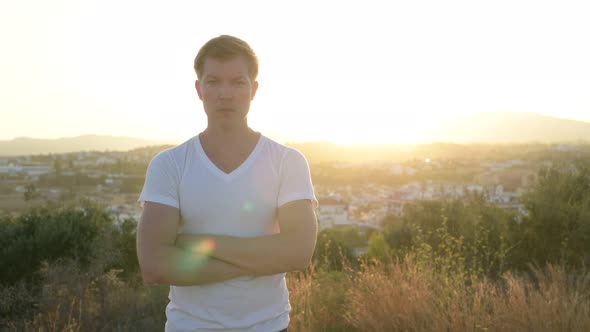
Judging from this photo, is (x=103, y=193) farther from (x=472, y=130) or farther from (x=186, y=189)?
(x=472, y=130)

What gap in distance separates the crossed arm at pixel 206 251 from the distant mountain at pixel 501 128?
123 metres

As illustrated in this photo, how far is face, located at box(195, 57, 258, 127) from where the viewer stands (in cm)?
190

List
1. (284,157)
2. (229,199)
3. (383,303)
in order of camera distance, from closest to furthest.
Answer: (229,199), (284,157), (383,303)

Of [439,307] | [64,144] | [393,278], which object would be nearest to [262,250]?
[439,307]

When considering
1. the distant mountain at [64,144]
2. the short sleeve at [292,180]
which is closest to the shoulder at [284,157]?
the short sleeve at [292,180]

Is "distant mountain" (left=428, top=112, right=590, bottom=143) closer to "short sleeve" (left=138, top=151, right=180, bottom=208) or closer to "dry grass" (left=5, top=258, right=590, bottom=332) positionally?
"dry grass" (left=5, top=258, right=590, bottom=332)

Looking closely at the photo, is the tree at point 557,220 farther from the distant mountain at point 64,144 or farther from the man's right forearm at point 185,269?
the distant mountain at point 64,144

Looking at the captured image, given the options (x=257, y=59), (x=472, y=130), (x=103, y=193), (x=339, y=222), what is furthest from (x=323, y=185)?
(x=472, y=130)

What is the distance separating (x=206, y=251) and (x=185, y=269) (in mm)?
93

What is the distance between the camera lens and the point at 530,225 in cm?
943

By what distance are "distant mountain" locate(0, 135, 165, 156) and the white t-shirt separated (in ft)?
336

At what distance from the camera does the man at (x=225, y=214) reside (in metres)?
1.83

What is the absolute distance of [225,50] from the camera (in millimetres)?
1896

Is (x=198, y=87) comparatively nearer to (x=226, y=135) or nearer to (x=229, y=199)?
(x=226, y=135)
